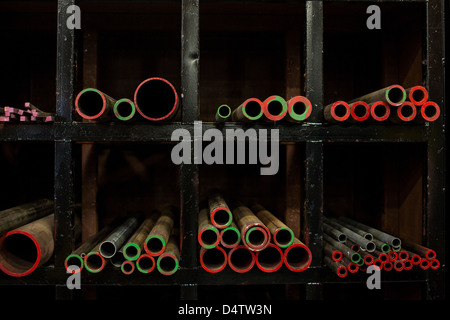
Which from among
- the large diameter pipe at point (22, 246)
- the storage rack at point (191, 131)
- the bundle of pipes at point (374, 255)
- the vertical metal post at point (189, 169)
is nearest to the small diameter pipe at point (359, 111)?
the storage rack at point (191, 131)

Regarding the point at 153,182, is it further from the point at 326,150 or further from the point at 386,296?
the point at 386,296

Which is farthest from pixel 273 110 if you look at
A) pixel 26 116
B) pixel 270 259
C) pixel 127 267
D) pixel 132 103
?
pixel 26 116

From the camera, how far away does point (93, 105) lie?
203 centimetres

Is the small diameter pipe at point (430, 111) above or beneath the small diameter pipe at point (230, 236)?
above

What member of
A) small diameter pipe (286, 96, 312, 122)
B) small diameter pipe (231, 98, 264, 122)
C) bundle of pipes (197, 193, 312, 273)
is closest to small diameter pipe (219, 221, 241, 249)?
bundle of pipes (197, 193, 312, 273)

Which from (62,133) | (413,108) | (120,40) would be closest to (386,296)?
(413,108)

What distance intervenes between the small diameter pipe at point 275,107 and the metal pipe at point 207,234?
0.82 meters

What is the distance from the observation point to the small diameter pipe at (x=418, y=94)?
1.93m

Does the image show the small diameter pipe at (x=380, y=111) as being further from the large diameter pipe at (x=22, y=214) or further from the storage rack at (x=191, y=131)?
the large diameter pipe at (x=22, y=214)

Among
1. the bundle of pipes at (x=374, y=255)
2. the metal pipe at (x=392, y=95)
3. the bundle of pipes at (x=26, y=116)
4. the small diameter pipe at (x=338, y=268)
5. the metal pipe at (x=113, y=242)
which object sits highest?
the metal pipe at (x=392, y=95)

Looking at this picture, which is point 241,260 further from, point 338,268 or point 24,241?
point 24,241

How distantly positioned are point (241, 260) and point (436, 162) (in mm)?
1585
